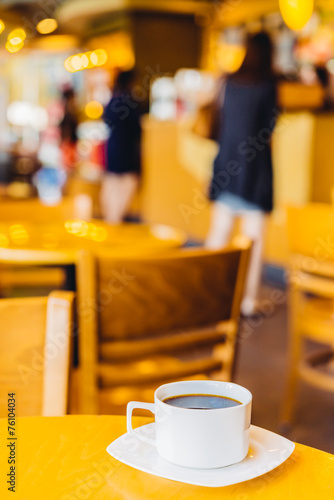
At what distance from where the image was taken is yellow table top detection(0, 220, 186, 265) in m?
1.80

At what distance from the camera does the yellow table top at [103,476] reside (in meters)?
0.52

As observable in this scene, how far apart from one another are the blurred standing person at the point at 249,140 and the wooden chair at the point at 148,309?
2046 mm

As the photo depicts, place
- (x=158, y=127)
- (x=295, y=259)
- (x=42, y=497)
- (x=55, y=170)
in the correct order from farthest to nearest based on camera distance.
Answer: (x=55, y=170), (x=158, y=127), (x=295, y=259), (x=42, y=497)

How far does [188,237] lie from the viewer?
6.12 metres

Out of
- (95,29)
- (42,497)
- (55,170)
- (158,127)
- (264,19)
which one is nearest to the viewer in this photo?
(42,497)

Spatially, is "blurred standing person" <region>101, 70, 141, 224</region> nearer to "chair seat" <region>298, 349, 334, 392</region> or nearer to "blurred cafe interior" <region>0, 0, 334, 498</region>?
"blurred cafe interior" <region>0, 0, 334, 498</region>

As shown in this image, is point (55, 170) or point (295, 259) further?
point (55, 170)

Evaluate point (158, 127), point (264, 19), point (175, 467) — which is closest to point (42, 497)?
point (175, 467)

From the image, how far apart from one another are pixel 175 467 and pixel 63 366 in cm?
40

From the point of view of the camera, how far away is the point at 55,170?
11.6m

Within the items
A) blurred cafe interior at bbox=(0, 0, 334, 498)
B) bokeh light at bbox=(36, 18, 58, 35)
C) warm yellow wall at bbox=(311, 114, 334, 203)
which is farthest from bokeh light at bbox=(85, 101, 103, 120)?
bokeh light at bbox=(36, 18, 58, 35)

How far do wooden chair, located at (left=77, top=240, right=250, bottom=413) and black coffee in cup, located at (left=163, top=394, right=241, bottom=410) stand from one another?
62 centimetres

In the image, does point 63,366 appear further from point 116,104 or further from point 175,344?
point 116,104

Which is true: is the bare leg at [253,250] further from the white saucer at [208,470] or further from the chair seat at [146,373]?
the white saucer at [208,470]
